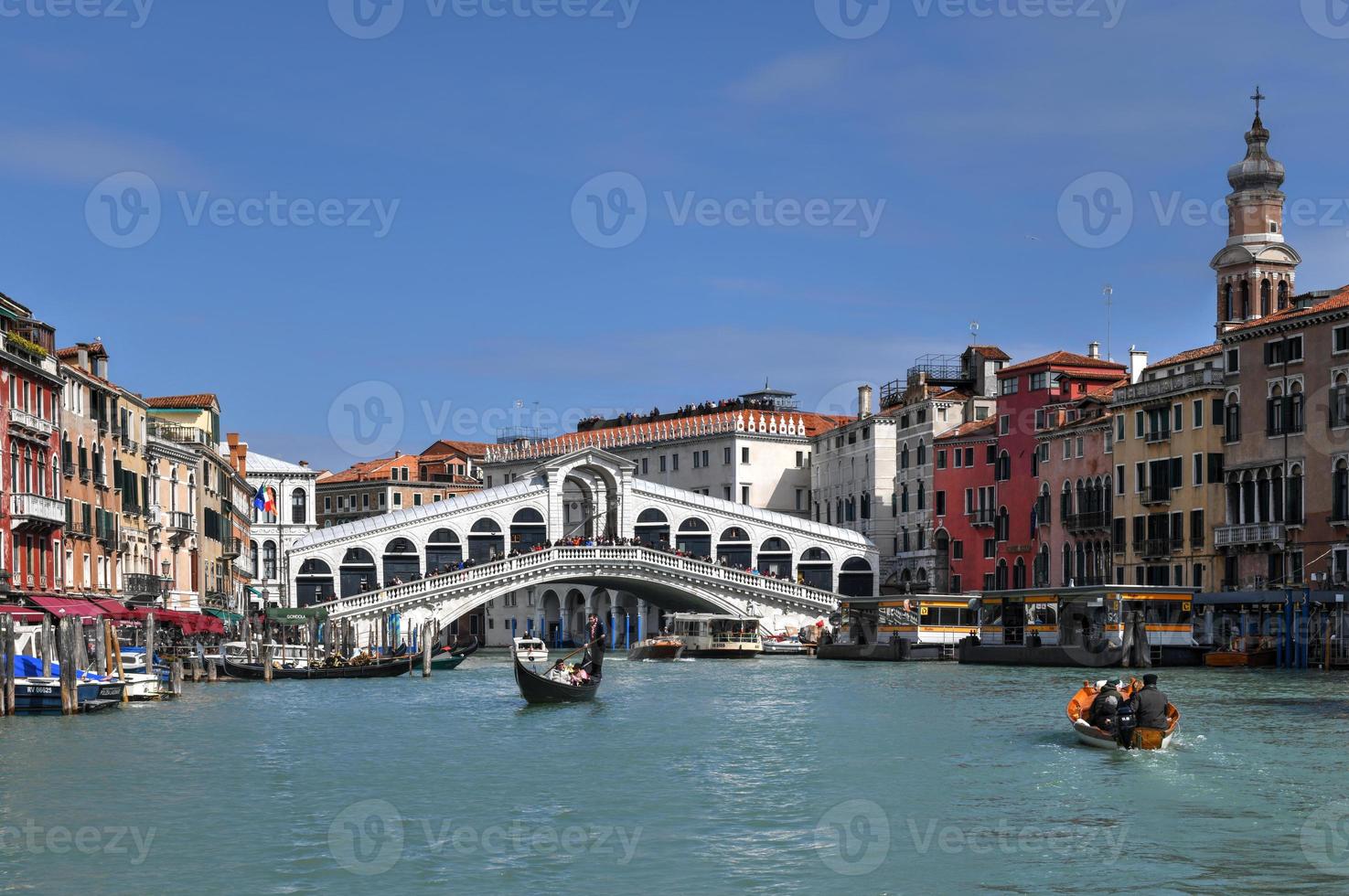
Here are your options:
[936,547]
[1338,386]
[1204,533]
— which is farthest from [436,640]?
[1338,386]

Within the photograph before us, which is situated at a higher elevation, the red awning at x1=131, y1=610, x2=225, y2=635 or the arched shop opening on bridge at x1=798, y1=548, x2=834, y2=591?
the arched shop opening on bridge at x1=798, y1=548, x2=834, y2=591

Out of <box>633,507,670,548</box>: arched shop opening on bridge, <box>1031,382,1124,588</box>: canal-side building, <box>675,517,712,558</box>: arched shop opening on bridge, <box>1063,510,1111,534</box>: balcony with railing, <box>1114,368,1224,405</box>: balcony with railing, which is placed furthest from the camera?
<box>675,517,712,558</box>: arched shop opening on bridge

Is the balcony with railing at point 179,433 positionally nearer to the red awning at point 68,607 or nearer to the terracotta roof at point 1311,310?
the red awning at point 68,607

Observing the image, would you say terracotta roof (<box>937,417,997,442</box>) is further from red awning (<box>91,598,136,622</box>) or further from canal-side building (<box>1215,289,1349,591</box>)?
red awning (<box>91,598,136,622</box>)

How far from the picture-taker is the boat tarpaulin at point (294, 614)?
53312 mm

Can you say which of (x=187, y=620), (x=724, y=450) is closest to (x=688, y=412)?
(x=724, y=450)

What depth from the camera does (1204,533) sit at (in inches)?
2041

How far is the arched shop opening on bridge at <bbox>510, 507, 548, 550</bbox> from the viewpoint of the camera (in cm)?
7000

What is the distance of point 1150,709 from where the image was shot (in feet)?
80.9

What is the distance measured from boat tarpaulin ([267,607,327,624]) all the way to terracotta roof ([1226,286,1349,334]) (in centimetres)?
2550

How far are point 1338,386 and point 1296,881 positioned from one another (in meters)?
32.3

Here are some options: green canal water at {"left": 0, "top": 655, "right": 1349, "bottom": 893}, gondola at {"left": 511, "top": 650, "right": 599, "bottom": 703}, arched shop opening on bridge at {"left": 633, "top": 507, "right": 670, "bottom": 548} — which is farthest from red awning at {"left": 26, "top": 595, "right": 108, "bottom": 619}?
arched shop opening on bridge at {"left": 633, "top": 507, "right": 670, "bottom": 548}

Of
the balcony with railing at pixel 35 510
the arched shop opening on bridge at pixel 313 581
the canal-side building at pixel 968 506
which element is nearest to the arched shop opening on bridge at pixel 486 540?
the arched shop opening on bridge at pixel 313 581

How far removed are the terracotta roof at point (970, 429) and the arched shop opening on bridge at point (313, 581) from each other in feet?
69.1
